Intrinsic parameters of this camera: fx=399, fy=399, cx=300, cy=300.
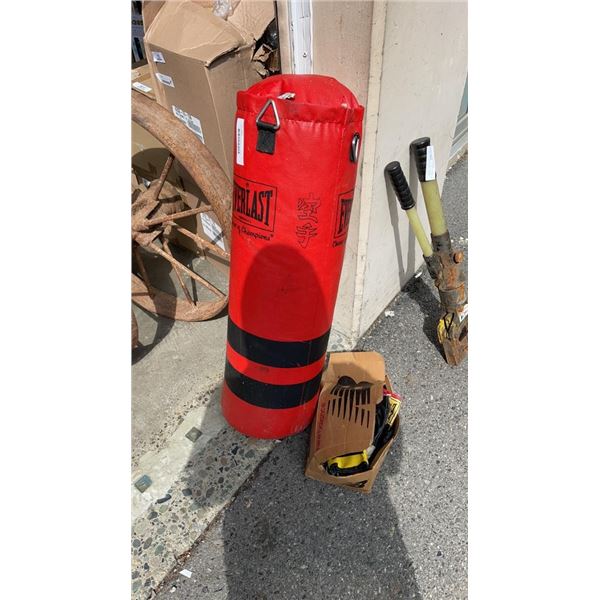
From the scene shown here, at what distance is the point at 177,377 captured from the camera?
6.47 feet

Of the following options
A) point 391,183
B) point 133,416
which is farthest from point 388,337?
point 133,416

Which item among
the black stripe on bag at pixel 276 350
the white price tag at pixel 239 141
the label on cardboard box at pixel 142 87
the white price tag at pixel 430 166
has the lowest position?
the black stripe on bag at pixel 276 350

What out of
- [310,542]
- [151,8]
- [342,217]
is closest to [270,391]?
[310,542]

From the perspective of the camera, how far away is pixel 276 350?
1.39 metres

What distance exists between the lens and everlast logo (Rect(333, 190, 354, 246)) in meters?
1.21

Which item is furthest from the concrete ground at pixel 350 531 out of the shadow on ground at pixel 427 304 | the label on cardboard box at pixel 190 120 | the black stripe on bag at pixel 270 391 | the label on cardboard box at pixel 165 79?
the label on cardboard box at pixel 165 79

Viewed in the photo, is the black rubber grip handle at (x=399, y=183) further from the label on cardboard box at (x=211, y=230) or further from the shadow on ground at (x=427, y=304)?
the label on cardboard box at (x=211, y=230)

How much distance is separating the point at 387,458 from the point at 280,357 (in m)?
A: 0.72

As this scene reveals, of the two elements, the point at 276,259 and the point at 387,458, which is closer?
the point at 276,259

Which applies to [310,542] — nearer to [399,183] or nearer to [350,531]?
[350,531]

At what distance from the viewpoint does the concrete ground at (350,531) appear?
4.62 ft

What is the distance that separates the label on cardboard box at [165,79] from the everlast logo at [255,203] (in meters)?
0.86

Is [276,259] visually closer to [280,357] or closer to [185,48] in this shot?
[280,357]

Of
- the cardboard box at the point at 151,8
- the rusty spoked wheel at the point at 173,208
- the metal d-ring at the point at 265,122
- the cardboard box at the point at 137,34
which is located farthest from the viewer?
the cardboard box at the point at 137,34
